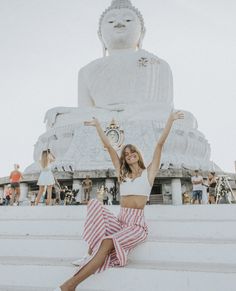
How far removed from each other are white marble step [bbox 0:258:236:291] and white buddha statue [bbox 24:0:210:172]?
23.9ft

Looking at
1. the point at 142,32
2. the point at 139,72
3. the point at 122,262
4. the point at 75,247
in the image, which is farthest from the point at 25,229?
the point at 142,32

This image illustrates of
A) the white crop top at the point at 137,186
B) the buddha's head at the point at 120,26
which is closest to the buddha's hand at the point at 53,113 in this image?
the buddha's head at the point at 120,26

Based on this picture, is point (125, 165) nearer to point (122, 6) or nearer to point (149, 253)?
point (149, 253)

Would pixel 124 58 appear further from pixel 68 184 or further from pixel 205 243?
pixel 205 243

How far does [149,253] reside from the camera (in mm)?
2254

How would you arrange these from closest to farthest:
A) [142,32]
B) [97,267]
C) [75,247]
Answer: [97,267] → [75,247] → [142,32]

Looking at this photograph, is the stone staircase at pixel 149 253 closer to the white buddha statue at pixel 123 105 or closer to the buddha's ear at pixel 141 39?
the white buddha statue at pixel 123 105

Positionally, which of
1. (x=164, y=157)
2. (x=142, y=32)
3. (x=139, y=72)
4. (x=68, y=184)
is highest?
(x=142, y=32)

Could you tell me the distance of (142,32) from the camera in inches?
559

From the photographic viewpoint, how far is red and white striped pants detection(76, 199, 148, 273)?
6.38 ft

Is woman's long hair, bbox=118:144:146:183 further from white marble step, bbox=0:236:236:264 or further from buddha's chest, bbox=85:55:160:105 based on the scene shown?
buddha's chest, bbox=85:55:160:105

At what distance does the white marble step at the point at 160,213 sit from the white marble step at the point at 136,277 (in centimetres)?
81

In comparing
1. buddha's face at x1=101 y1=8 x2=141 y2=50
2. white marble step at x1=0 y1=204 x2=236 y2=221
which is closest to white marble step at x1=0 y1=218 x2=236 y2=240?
white marble step at x1=0 y1=204 x2=236 y2=221

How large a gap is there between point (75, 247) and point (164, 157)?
7587 mm
